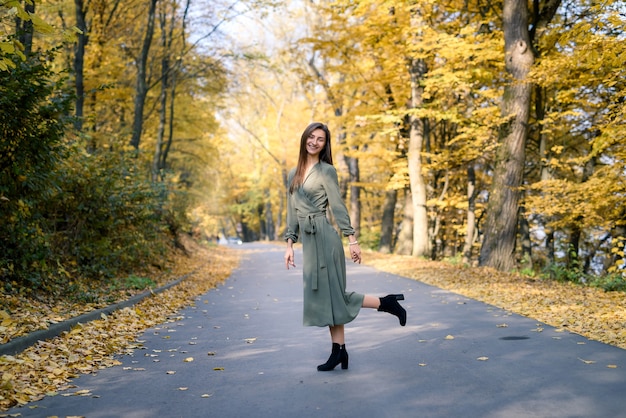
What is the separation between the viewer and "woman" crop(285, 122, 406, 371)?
5.23 metres

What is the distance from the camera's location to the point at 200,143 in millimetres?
32625

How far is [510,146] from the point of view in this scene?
15.1 meters

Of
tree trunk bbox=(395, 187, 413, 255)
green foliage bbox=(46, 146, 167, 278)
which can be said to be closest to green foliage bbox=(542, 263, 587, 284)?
green foliage bbox=(46, 146, 167, 278)

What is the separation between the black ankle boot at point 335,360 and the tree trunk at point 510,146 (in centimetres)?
1080

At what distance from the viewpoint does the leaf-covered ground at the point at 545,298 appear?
7.32 m

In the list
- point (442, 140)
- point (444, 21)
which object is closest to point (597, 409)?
point (444, 21)

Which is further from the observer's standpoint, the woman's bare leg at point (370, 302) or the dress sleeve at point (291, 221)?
the dress sleeve at point (291, 221)

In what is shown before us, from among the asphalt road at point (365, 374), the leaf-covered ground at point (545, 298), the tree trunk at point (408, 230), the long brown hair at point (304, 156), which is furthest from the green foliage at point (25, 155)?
the tree trunk at point (408, 230)

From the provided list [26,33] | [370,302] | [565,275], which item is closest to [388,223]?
[565,275]

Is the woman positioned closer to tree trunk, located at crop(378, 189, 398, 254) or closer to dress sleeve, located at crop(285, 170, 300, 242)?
dress sleeve, located at crop(285, 170, 300, 242)

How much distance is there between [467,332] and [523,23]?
404 inches

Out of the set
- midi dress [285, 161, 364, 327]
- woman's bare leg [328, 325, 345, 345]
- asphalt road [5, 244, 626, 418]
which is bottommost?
asphalt road [5, 244, 626, 418]

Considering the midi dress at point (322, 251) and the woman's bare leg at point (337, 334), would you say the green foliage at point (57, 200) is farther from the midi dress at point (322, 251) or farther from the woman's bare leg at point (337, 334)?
the woman's bare leg at point (337, 334)

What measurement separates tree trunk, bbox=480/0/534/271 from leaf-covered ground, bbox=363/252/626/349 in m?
0.91
